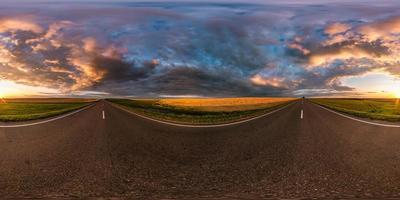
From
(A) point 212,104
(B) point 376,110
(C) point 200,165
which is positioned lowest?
(C) point 200,165

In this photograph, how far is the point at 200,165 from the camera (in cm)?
1043

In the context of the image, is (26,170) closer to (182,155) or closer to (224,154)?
(182,155)

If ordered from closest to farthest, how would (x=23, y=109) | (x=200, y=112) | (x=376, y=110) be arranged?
(x=23, y=109)
(x=200, y=112)
(x=376, y=110)

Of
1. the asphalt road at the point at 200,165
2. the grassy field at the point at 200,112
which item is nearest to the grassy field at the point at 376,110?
the grassy field at the point at 200,112

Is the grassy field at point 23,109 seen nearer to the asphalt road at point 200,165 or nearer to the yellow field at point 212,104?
the asphalt road at point 200,165

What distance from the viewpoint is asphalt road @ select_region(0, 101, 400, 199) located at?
745 cm

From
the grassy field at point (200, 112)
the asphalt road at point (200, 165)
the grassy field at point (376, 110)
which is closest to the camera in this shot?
the asphalt road at point (200, 165)

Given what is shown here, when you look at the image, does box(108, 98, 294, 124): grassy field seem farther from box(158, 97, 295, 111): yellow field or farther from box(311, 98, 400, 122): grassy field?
box(311, 98, 400, 122): grassy field

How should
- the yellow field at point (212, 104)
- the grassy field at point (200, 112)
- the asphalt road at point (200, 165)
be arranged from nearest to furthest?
the asphalt road at point (200, 165), the grassy field at point (200, 112), the yellow field at point (212, 104)

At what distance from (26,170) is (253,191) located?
19.2 ft

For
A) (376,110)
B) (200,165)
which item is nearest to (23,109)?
(200,165)

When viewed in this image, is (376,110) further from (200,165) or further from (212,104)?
(200,165)

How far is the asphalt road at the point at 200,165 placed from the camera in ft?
24.4

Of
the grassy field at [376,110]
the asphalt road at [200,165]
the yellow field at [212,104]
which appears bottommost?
the asphalt road at [200,165]
